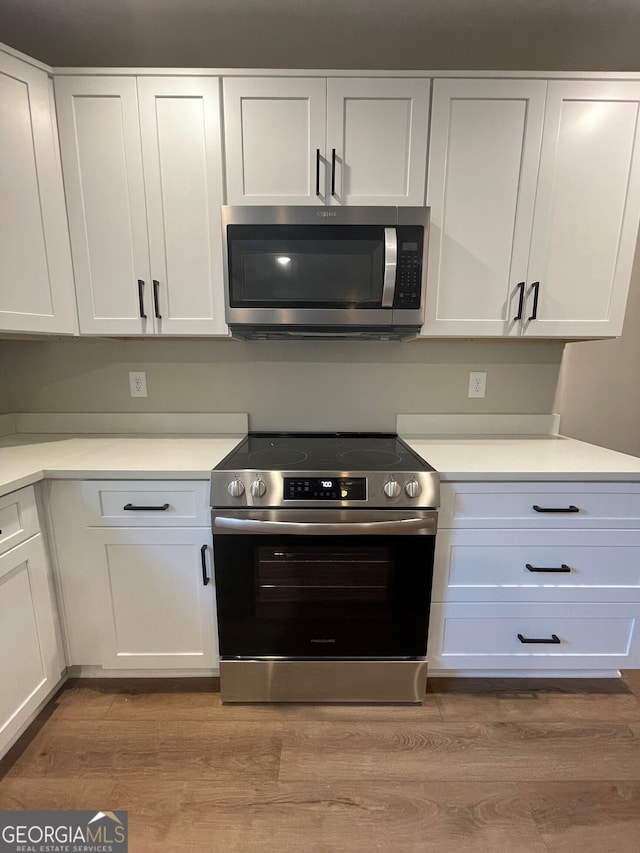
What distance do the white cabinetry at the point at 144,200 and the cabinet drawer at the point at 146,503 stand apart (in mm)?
641

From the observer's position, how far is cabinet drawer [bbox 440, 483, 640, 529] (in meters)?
1.36

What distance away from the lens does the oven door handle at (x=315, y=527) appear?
1296 mm

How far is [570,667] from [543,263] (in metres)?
1.62

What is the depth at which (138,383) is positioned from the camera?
6.13 ft

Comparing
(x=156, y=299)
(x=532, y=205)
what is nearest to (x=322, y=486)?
(x=156, y=299)

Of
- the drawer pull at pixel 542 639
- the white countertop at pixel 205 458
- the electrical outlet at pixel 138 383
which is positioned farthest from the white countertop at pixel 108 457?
the drawer pull at pixel 542 639

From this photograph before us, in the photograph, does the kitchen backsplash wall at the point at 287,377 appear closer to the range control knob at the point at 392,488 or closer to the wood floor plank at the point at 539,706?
the range control knob at the point at 392,488

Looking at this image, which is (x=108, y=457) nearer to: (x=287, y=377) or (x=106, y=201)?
(x=287, y=377)

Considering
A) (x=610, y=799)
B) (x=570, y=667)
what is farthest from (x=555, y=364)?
(x=610, y=799)

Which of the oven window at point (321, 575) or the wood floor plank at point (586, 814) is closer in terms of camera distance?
the wood floor plank at point (586, 814)

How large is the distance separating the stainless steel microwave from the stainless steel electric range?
22.0 inches

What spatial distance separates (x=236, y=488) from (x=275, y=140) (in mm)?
1297

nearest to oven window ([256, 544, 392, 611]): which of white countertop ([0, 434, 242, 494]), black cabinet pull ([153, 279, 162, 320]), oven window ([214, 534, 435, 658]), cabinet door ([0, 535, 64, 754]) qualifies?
oven window ([214, 534, 435, 658])

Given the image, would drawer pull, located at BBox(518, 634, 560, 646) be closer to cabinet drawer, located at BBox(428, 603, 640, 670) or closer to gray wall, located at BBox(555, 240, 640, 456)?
cabinet drawer, located at BBox(428, 603, 640, 670)
